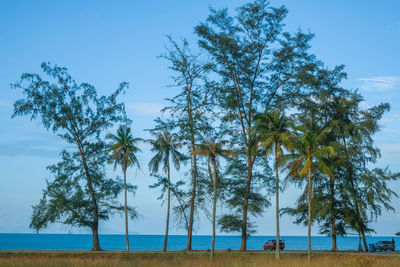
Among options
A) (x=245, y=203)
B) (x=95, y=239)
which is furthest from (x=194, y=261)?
(x=95, y=239)

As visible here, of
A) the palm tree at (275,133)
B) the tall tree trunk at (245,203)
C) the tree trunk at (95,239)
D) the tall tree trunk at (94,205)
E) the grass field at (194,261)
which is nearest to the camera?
the grass field at (194,261)

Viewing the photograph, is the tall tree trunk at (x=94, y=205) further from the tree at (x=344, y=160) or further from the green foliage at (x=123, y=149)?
the tree at (x=344, y=160)

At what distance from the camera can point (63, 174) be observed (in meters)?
47.9

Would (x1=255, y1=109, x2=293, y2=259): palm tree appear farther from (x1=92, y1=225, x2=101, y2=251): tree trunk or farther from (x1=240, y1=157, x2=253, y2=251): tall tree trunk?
(x1=92, y1=225, x2=101, y2=251): tree trunk

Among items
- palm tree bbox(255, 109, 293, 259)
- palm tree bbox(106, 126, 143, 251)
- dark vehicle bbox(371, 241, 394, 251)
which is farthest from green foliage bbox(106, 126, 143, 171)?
dark vehicle bbox(371, 241, 394, 251)

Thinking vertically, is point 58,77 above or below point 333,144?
above

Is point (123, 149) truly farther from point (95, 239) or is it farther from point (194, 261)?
point (194, 261)

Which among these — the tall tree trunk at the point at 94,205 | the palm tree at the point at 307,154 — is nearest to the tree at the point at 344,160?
the palm tree at the point at 307,154

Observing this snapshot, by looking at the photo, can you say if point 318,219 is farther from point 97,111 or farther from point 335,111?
point 97,111

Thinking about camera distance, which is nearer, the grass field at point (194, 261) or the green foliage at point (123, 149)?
the grass field at point (194, 261)

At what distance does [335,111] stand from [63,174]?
94.1 ft

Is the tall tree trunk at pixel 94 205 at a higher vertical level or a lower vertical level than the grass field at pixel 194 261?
higher

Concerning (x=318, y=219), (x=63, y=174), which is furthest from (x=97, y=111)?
(x=318, y=219)

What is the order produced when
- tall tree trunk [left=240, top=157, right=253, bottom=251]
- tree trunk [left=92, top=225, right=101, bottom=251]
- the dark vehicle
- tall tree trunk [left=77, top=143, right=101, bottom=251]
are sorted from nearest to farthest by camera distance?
1. tall tree trunk [left=240, top=157, right=253, bottom=251]
2. tree trunk [left=92, top=225, right=101, bottom=251]
3. tall tree trunk [left=77, top=143, right=101, bottom=251]
4. the dark vehicle
